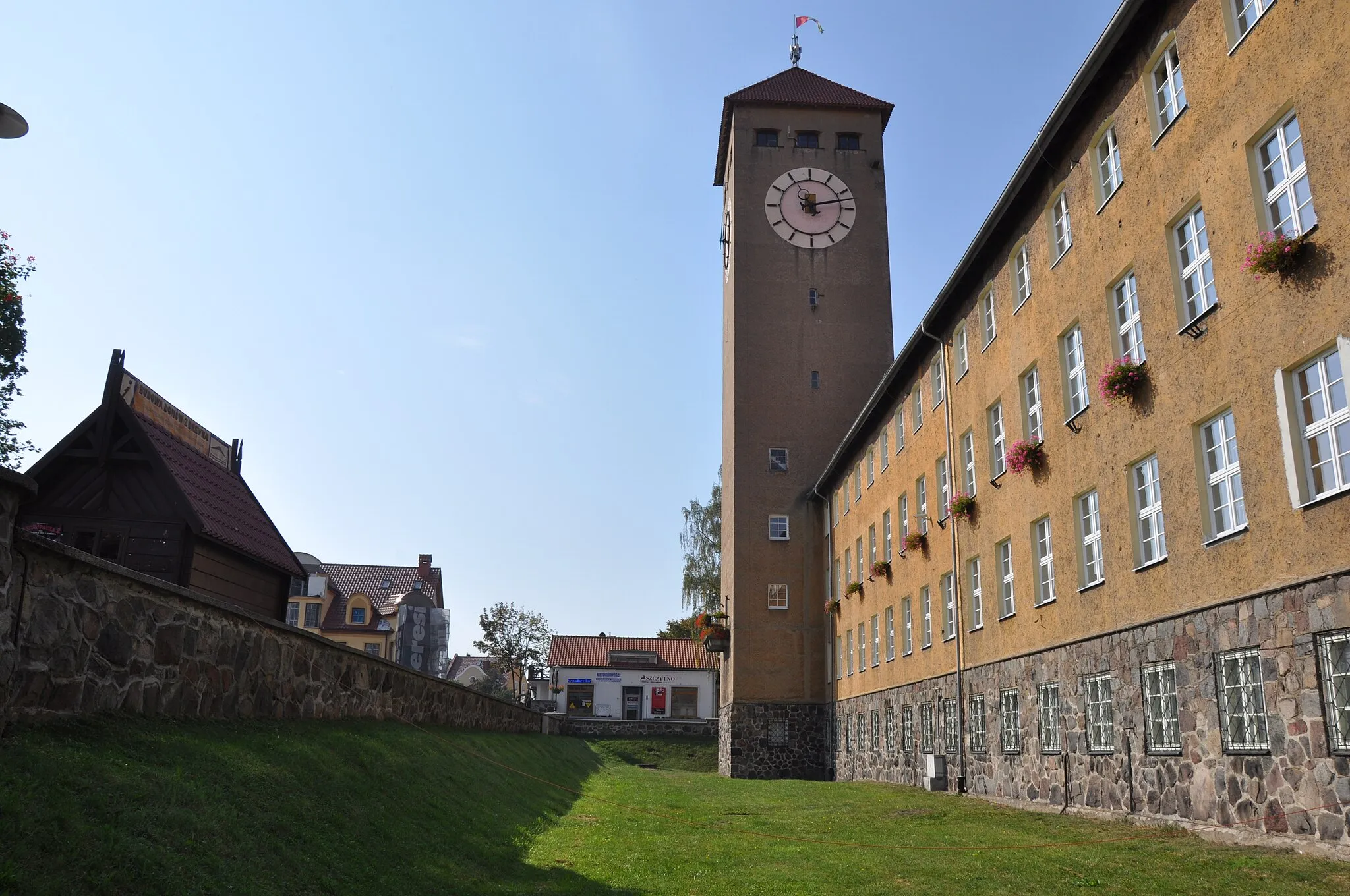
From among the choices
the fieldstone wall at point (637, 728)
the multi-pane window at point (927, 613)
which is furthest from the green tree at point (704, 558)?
the multi-pane window at point (927, 613)

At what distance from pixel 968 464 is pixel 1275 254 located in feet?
40.7

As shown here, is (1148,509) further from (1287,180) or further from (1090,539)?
(1287,180)

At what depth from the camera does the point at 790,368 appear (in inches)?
1770

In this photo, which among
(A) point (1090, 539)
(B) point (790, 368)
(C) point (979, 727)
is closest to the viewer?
(A) point (1090, 539)

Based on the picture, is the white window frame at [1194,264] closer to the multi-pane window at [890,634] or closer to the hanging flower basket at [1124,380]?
the hanging flower basket at [1124,380]

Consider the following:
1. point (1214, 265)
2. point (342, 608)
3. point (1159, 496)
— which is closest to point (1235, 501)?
point (1159, 496)

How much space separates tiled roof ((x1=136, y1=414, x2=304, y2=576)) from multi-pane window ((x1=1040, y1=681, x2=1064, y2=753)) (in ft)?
50.1

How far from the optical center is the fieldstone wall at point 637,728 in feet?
196

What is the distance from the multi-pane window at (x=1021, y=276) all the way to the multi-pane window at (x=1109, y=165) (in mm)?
3014

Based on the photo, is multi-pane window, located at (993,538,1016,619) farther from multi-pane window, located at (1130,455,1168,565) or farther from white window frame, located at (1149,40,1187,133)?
white window frame, located at (1149,40,1187,133)

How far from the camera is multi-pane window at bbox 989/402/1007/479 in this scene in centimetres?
2167

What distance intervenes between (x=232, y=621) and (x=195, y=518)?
8.91 metres

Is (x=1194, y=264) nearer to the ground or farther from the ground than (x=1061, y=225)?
nearer to the ground

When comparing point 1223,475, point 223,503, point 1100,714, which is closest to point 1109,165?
point 1223,475
